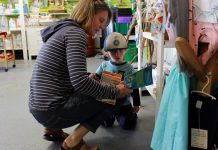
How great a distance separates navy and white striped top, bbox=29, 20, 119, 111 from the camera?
1259 mm

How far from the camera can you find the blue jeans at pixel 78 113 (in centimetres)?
138

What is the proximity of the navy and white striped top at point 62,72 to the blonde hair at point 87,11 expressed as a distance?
0.07 meters

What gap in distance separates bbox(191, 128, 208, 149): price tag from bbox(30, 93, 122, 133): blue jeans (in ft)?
1.66

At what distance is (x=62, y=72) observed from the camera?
1363mm

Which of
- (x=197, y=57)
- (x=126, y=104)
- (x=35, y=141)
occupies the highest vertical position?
(x=197, y=57)

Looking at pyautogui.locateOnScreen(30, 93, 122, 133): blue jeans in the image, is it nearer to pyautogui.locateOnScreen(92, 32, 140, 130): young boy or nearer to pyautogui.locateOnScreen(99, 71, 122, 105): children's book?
pyautogui.locateOnScreen(99, 71, 122, 105): children's book

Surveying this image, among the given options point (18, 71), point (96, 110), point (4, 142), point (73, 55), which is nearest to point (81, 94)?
point (96, 110)

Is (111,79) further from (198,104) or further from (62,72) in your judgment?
(198,104)

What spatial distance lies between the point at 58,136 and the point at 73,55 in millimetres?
701

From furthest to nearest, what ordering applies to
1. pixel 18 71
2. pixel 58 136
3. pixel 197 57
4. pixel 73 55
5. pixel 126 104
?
1. pixel 18 71
2. pixel 126 104
3. pixel 58 136
4. pixel 73 55
5. pixel 197 57

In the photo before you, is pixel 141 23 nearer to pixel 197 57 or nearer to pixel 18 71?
pixel 197 57

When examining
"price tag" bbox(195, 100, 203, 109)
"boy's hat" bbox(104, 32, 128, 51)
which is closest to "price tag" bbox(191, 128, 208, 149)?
"price tag" bbox(195, 100, 203, 109)

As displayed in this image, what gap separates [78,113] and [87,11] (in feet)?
1.80

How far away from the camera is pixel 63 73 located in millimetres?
1369
